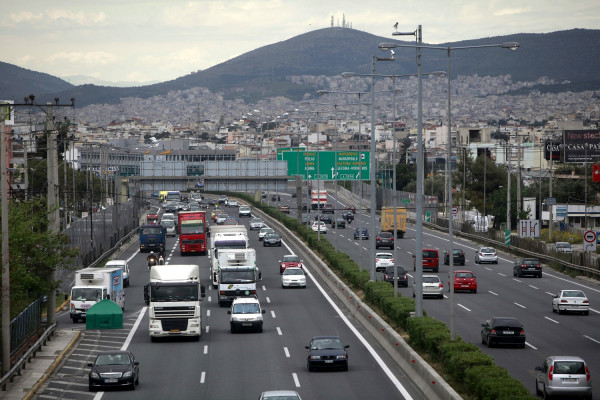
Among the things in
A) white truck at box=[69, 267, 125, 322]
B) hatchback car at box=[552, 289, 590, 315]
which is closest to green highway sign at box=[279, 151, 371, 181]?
hatchback car at box=[552, 289, 590, 315]

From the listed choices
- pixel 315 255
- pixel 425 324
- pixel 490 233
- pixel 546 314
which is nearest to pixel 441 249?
pixel 490 233

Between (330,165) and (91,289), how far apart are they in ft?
129

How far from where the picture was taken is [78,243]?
214 ft

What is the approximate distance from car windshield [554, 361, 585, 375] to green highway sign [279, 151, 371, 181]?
181ft

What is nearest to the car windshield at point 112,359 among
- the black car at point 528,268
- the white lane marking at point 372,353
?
the white lane marking at point 372,353

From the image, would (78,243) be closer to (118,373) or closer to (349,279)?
(349,279)

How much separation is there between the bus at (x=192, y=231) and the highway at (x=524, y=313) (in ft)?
40.4

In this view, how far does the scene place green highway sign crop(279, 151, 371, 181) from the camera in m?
82.9

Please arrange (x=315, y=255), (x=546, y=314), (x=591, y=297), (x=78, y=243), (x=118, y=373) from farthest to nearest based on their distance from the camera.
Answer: (x=315, y=255)
(x=78, y=243)
(x=591, y=297)
(x=546, y=314)
(x=118, y=373)

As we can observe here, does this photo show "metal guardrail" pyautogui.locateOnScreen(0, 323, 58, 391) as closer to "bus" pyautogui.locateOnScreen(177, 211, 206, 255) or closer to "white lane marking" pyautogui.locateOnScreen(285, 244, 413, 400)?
"white lane marking" pyautogui.locateOnScreen(285, 244, 413, 400)

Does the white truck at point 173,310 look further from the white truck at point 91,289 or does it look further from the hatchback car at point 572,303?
the hatchback car at point 572,303

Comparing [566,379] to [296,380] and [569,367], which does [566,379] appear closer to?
[569,367]

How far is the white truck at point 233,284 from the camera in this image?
171ft

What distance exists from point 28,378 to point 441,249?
2364 inches
